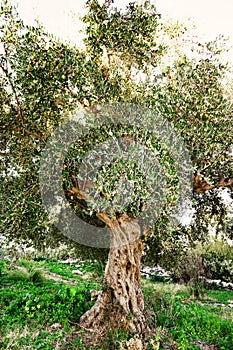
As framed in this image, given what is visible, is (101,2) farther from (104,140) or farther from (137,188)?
(137,188)

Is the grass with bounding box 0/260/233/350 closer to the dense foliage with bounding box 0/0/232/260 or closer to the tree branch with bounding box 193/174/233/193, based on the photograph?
the dense foliage with bounding box 0/0/232/260

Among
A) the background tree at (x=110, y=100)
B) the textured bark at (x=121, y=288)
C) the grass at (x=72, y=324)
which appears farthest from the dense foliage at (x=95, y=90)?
the grass at (x=72, y=324)

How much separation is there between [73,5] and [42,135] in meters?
3.32

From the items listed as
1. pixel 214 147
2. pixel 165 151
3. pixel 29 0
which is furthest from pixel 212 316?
pixel 29 0

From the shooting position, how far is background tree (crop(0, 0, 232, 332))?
21.4ft

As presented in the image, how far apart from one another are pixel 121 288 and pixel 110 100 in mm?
4370

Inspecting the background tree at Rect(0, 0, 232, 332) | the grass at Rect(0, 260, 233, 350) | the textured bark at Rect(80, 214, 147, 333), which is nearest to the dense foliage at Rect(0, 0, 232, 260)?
the background tree at Rect(0, 0, 232, 332)

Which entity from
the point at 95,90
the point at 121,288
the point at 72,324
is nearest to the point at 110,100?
Answer: the point at 95,90

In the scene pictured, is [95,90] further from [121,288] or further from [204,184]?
[121,288]

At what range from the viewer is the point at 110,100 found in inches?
283

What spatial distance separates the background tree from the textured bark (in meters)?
0.02

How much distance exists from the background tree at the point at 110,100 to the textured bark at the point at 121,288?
0.08 ft

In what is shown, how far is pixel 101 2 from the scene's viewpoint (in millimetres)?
7082

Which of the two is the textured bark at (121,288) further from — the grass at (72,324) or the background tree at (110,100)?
the grass at (72,324)
